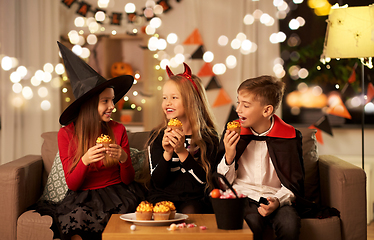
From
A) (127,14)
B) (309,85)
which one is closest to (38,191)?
(127,14)

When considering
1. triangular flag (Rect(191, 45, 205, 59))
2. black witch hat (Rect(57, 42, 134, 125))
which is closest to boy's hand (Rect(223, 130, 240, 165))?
black witch hat (Rect(57, 42, 134, 125))

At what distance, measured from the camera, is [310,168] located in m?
2.54

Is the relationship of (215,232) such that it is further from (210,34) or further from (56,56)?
(56,56)

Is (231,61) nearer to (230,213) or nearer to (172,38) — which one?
(172,38)

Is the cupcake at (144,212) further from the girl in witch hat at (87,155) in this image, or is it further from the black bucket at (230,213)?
the girl in witch hat at (87,155)

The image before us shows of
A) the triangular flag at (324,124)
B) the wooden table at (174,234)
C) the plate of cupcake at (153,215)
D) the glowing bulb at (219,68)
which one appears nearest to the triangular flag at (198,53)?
the glowing bulb at (219,68)

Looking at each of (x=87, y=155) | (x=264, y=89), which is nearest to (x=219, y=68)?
(x=264, y=89)

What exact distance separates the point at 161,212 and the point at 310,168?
1327 mm

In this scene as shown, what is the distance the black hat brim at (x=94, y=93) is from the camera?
2.20 meters

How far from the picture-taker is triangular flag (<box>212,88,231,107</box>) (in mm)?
4129

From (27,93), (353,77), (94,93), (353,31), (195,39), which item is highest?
(195,39)

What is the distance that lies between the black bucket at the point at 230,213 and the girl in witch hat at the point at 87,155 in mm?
761

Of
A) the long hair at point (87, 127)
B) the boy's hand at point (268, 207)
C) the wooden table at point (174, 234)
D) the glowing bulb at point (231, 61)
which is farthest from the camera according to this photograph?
the glowing bulb at point (231, 61)

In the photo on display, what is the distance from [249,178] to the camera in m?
2.16
